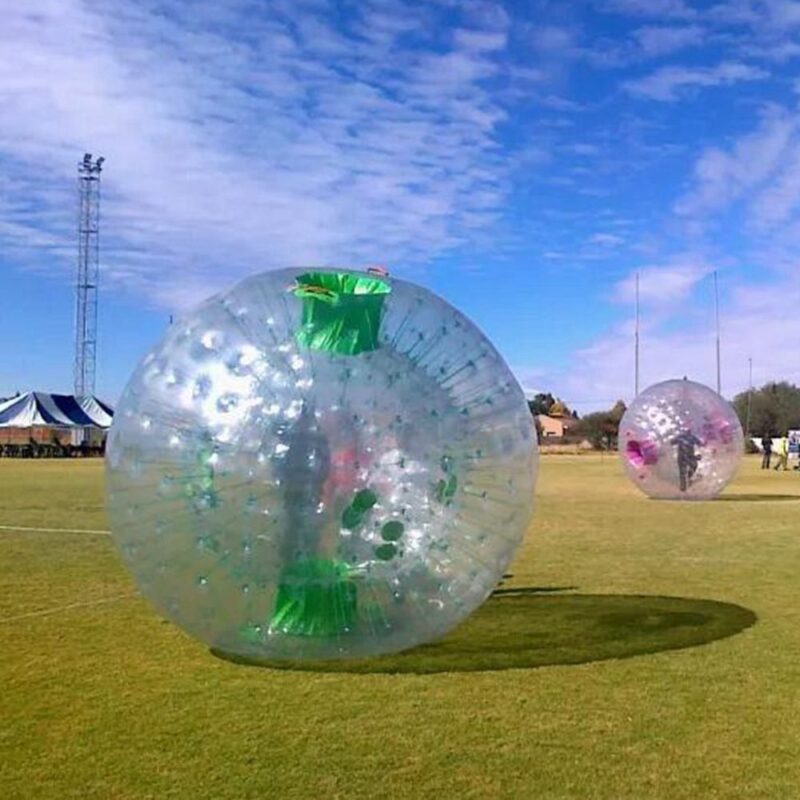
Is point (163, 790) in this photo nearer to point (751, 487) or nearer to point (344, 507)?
point (344, 507)

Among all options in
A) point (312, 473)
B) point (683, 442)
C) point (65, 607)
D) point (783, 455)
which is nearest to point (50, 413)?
point (783, 455)

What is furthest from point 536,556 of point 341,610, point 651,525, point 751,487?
point 751,487

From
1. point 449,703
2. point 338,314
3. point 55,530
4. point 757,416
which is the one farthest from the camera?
point 757,416

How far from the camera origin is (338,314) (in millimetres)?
5391

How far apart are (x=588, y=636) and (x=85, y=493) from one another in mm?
15677

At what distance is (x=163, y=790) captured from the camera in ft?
13.1

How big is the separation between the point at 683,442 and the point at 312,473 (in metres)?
14.0

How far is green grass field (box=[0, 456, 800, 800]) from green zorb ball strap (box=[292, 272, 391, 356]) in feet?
5.83

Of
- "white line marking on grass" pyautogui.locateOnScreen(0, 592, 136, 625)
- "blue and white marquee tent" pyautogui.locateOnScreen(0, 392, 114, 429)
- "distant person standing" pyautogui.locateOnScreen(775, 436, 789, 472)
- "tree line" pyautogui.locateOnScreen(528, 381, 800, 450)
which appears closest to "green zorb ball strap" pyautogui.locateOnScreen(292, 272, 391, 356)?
"white line marking on grass" pyautogui.locateOnScreen(0, 592, 136, 625)

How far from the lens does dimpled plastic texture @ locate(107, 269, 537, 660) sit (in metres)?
5.06

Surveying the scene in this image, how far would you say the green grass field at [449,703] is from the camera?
4.15m

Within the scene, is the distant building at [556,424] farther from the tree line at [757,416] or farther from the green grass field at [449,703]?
the green grass field at [449,703]

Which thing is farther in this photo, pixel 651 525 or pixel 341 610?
pixel 651 525

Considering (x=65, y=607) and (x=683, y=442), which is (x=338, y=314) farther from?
(x=683, y=442)
